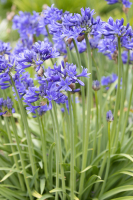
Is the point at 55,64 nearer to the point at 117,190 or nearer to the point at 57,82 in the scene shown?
the point at 57,82

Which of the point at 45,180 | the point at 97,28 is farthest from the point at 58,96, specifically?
the point at 45,180

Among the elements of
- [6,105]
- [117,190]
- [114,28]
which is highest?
[114,28]

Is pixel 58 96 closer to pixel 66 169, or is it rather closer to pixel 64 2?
pixel 66 169

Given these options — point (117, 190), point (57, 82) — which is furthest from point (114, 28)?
point (117, 190)

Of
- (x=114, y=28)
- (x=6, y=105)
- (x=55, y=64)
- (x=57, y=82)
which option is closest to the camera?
(x=57, y=82)

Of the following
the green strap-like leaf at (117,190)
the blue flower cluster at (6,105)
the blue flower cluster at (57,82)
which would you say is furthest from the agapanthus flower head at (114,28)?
the green strap-like leaf at (117,190)

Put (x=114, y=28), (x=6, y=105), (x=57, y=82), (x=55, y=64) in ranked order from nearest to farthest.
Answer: (x=57, y=82)
(x=55, y=64)
(x=114, y=28)
(x=6, y=105)

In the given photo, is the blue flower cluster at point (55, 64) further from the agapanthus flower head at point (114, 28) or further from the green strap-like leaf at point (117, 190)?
the green strap-like leaf at point (117, 190)

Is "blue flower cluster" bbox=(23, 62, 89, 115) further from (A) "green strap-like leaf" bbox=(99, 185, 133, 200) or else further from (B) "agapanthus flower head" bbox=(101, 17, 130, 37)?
(A) "green strap-like leaf" bbox=(99, 185, 133, 200)

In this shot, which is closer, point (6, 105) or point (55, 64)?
point (55, 64)

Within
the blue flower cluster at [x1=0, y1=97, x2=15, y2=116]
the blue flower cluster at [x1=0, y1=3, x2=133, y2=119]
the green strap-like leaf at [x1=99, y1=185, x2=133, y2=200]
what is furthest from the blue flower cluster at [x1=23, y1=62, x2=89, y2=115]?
the green strap-like leaf at [x1=99, y1=185, x2=133, y2=200]

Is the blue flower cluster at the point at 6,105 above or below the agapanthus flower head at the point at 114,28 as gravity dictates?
below
